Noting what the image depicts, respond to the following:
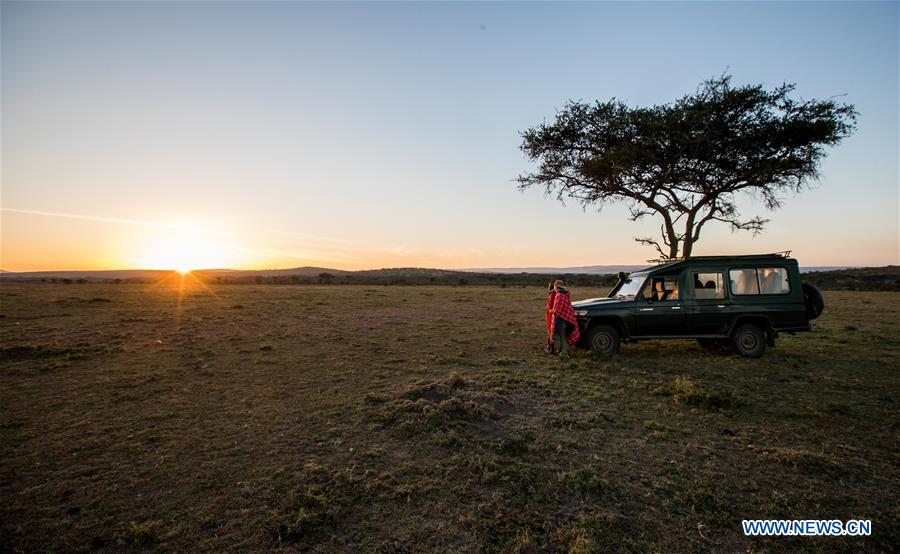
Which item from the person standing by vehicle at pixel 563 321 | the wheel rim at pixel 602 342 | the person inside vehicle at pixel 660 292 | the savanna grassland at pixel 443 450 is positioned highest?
the person inside vehicle at pixel 660 292

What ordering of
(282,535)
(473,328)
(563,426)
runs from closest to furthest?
(282,535) → (563,426) → (473,328)

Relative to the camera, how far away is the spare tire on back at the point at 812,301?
10.6 m

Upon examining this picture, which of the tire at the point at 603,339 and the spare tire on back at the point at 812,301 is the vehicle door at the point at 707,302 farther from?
the spare tire on back at the point at 812,301

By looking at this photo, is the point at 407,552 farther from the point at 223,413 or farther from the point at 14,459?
the point at 14,459

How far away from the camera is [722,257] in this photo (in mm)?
10617

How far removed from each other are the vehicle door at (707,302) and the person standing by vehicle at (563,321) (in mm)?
2814

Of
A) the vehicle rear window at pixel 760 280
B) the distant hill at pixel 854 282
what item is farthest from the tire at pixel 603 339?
the distant hill at pixel 854 282

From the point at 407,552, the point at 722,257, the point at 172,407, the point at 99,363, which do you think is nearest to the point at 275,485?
the point at 407,552

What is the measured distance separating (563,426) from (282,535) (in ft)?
13.1

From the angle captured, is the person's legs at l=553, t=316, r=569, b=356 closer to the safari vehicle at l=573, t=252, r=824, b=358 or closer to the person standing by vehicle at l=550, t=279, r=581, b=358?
the person standing by vehicle at l=550, t=279, r=581, b=358

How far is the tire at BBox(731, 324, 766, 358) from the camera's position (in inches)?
418

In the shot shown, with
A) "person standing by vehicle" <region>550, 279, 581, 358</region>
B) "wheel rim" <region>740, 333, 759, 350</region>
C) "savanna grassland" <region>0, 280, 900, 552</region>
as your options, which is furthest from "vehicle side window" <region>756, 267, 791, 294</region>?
"person standing by vehicle" <region>550, 279, 581, 358</region>

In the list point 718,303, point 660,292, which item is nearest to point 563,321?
point 660,292

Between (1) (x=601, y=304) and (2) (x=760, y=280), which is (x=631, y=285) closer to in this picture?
(1) (x=601, y=304)
